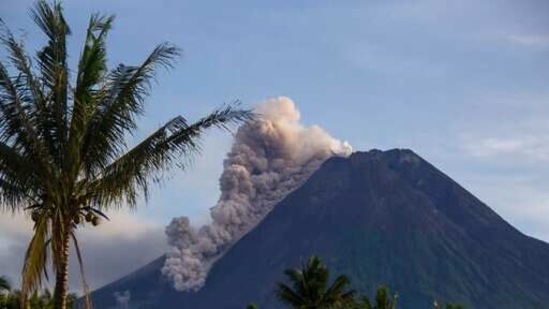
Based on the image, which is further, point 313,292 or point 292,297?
point 313,292

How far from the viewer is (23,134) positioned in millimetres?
19250

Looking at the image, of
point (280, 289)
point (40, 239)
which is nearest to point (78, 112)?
point (40, 239)

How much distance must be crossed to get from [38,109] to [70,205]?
180 centimetres

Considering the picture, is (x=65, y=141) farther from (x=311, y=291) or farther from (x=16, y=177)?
(x=311, y=291)

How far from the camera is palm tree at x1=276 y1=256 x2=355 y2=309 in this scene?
272 ft

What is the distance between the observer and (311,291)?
83.2 meters

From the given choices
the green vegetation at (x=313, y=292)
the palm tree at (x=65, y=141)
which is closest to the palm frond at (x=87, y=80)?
the palm tree at (x=65, y=141)

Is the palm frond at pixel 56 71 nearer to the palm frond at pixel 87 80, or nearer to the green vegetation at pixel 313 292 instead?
the palm frond at pixel 87 80

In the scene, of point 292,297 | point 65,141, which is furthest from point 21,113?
point 292,297

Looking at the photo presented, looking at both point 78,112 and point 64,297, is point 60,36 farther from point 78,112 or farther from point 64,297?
point 64,297

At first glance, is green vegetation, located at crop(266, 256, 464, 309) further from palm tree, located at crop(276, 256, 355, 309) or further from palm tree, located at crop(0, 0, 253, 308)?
palm tree, located at crop(0, 0, 253, 308)

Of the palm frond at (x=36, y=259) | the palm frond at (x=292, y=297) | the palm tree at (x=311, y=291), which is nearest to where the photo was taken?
the palm frond at (x=36, y=259)

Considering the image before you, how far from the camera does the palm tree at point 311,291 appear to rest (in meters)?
82.9

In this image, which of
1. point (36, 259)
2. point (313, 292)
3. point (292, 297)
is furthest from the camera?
point (313, 292)
